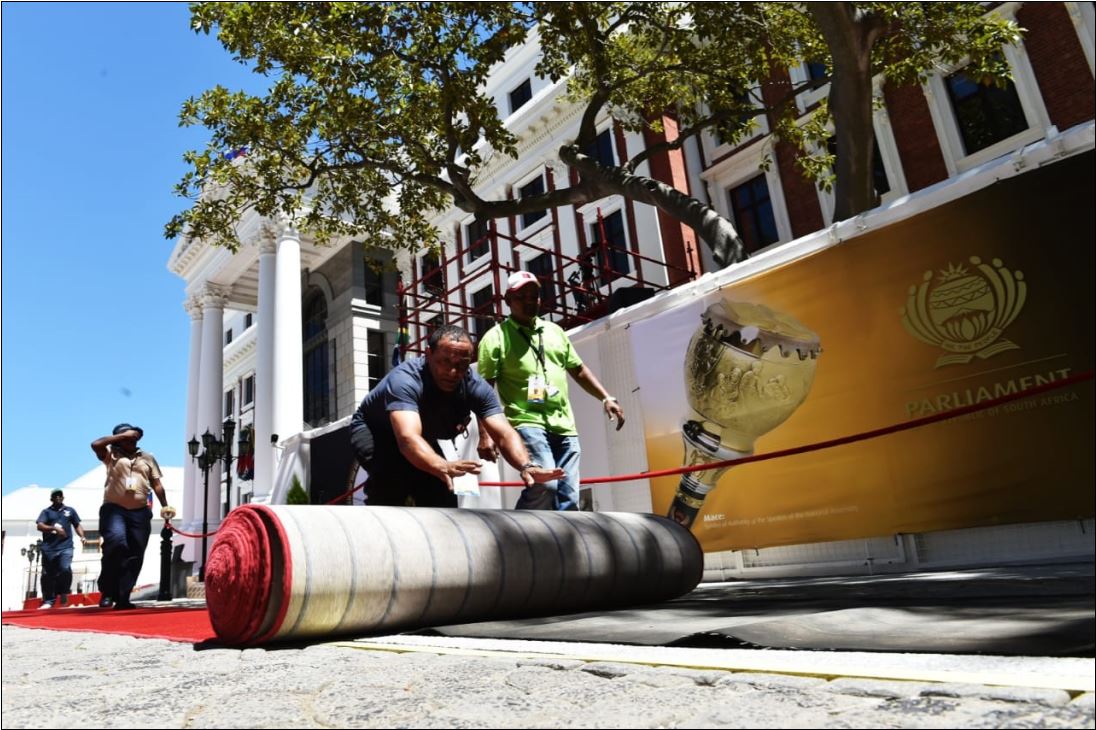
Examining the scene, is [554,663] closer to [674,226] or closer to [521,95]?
[674,226]

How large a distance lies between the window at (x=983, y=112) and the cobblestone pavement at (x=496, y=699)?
614 inches

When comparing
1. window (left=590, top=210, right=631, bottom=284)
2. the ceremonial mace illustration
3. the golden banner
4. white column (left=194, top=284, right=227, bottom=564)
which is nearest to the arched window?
Result: white column (left=194, top=284, right=227, bottom=564)

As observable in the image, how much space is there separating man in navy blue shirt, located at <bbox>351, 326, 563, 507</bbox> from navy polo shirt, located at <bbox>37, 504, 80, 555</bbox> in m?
10.4

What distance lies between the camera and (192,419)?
101 feet

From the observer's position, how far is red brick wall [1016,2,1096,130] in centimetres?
1331

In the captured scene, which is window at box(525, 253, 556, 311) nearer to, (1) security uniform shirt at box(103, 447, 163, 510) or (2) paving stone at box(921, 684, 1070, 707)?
(1) security uniform shirt at box(103, 447, 163, 510)

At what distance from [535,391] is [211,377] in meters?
27.5

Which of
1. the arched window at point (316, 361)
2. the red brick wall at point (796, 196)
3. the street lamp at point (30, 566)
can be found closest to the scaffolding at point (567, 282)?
the red brick wall at point (796, 196)

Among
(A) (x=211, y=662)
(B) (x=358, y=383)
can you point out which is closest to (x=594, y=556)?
(A) (x=211, y=662)

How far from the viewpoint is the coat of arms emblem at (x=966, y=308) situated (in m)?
4.68

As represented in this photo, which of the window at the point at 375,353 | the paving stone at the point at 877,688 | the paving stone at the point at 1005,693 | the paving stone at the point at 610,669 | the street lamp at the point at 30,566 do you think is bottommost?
the paving stone at the point at 1005,693

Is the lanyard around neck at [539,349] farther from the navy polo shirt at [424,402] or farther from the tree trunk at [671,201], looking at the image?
the tree trunk at [671,201]

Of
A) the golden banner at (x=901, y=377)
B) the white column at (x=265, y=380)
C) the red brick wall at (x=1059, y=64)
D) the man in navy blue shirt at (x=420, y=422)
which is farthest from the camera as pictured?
the white column at (x=265, y=380)

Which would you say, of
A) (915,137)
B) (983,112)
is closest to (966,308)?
(983,112)
